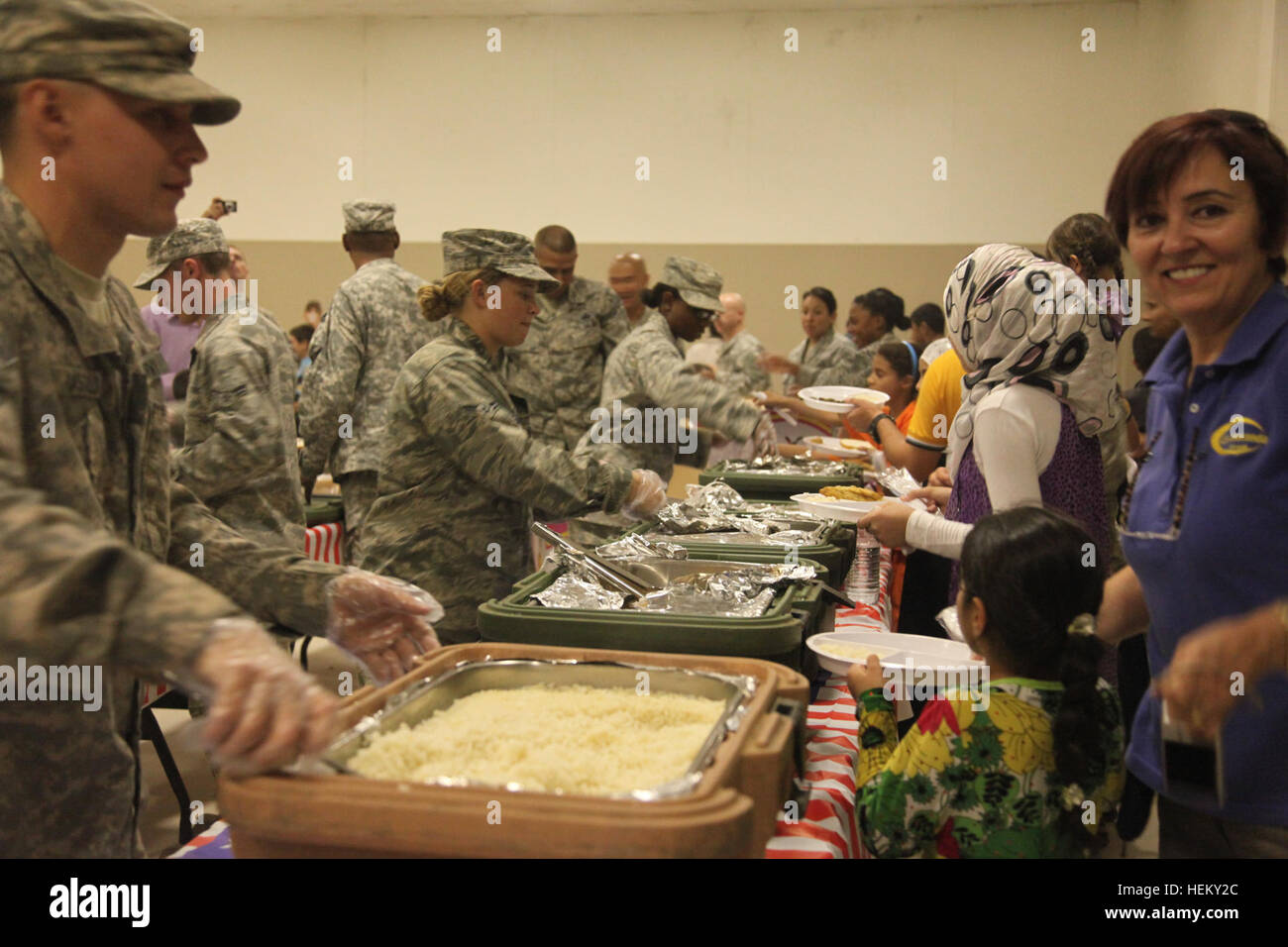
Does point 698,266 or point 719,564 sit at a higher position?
point 698,266

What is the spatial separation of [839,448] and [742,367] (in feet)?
7.04

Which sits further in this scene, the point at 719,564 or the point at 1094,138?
the point at 1094,138

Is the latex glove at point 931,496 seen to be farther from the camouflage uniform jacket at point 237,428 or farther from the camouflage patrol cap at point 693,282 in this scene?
the camouflage uniform jacket at point 237,428

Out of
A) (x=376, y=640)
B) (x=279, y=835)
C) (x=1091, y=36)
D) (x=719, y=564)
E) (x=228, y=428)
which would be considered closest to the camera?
(x=279, y=835)

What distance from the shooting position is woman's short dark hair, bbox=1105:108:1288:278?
1251mm

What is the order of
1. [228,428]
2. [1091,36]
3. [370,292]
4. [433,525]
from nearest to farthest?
[433,525] < [228,428] < [370,292] < [1091,36]

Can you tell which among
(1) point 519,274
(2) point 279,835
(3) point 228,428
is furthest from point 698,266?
(2) point 279,835

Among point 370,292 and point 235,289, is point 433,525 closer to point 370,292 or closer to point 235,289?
point 235,289

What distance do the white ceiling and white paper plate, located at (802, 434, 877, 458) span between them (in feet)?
15.2

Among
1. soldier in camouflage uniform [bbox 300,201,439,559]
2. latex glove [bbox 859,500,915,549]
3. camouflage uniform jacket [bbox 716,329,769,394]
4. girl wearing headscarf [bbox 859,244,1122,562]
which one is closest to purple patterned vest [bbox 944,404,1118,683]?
girl wearing headscarf [bbox 859,244,1122,562]

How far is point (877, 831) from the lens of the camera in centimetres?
125

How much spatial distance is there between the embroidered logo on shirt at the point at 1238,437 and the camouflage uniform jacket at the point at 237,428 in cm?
209

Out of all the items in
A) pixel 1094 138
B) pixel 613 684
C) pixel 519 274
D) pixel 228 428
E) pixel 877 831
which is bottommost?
pixel 877 831

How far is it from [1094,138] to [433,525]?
21.8 ft
